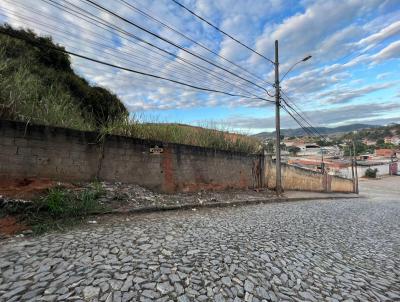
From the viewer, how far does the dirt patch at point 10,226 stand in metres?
4.63

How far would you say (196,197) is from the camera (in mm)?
10078

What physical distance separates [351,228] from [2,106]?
33.9ft

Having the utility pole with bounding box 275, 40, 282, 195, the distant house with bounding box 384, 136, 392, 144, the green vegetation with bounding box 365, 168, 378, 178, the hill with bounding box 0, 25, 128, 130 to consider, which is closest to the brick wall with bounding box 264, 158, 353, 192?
the utility pole with bounding box 275, 40, 282, 195

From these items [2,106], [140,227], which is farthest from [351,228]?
[2,106]

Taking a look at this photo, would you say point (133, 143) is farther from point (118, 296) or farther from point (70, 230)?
point (118, 296)

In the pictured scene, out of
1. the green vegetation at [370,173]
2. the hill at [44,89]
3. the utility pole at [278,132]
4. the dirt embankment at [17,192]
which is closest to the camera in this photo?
the dirt embankment at [17,192]

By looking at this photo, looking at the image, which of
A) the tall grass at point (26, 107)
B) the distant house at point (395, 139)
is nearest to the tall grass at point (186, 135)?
the tall grass at point (26, 107)

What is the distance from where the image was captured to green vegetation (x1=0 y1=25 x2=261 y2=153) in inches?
278

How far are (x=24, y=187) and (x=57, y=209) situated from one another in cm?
107

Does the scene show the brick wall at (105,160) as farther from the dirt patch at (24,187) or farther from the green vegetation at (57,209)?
the green vegetation at (57,209)

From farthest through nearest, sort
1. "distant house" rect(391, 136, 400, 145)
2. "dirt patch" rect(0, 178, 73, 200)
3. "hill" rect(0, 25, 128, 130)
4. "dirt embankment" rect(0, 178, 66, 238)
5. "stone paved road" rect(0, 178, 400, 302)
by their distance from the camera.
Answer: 1. "distant house" rect(391, 136, 400, 145)
2. "hill" rect(0, 25, 128, 130)
3. "dirt patch" rect(0, 178, 73, 200)
4. "dirt embankment" rect(0, 178, 66, 238)
5. "stone paved road" rect(0, 178, 400, 302)

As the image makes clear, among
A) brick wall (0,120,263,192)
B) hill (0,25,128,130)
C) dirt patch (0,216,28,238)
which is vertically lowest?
dirt patch (0,216,28,238)

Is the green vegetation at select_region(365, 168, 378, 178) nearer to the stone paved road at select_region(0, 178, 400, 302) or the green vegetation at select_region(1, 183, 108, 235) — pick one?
the stone paved road at select_region(0, 178, 400, 302)

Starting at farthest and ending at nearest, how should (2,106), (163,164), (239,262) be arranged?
(163,164), (2,106), (239,262)
